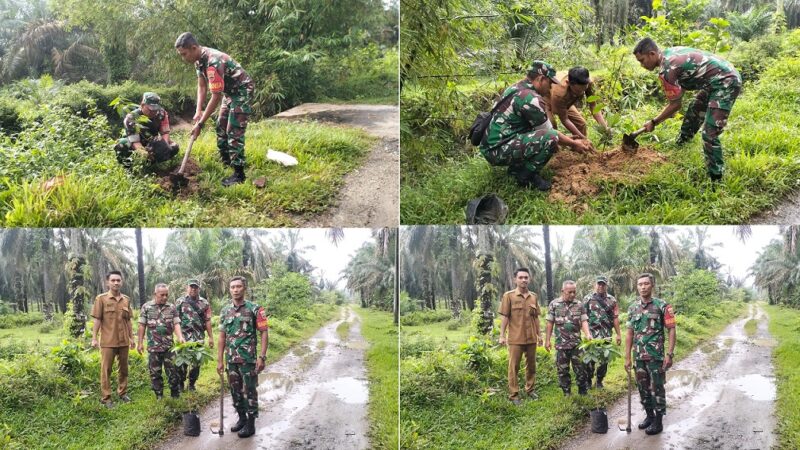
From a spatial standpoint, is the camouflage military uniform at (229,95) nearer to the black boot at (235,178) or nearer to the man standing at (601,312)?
the black boot at (235,178)

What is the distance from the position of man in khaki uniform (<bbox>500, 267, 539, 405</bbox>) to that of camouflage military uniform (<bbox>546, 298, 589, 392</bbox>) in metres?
0.11

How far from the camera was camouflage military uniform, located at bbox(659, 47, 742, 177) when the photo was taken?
346 cm

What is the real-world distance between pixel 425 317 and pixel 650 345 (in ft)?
4.28

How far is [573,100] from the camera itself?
369 centimetres

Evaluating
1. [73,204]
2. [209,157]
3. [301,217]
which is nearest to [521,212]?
[301,217]

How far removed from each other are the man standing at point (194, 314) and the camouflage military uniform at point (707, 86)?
285 centimetres

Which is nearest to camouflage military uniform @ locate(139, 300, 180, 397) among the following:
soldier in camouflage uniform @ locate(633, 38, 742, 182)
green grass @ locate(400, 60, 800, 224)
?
green grass @ locate(400, 60, 800, 224)

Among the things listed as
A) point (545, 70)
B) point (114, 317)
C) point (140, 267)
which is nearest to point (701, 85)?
point (545, 70)

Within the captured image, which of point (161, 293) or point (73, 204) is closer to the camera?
point (73, 204)

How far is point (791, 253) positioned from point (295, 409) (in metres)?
2.97

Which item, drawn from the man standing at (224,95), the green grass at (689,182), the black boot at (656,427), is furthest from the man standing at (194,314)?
the black boot at (656,427)

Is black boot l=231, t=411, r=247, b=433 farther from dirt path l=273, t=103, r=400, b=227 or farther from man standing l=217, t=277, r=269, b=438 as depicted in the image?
dirt path l=273, t=103, r=400, b=227

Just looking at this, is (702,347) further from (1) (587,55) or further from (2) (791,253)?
(1) (587,55)

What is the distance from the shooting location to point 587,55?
3.68 meters
